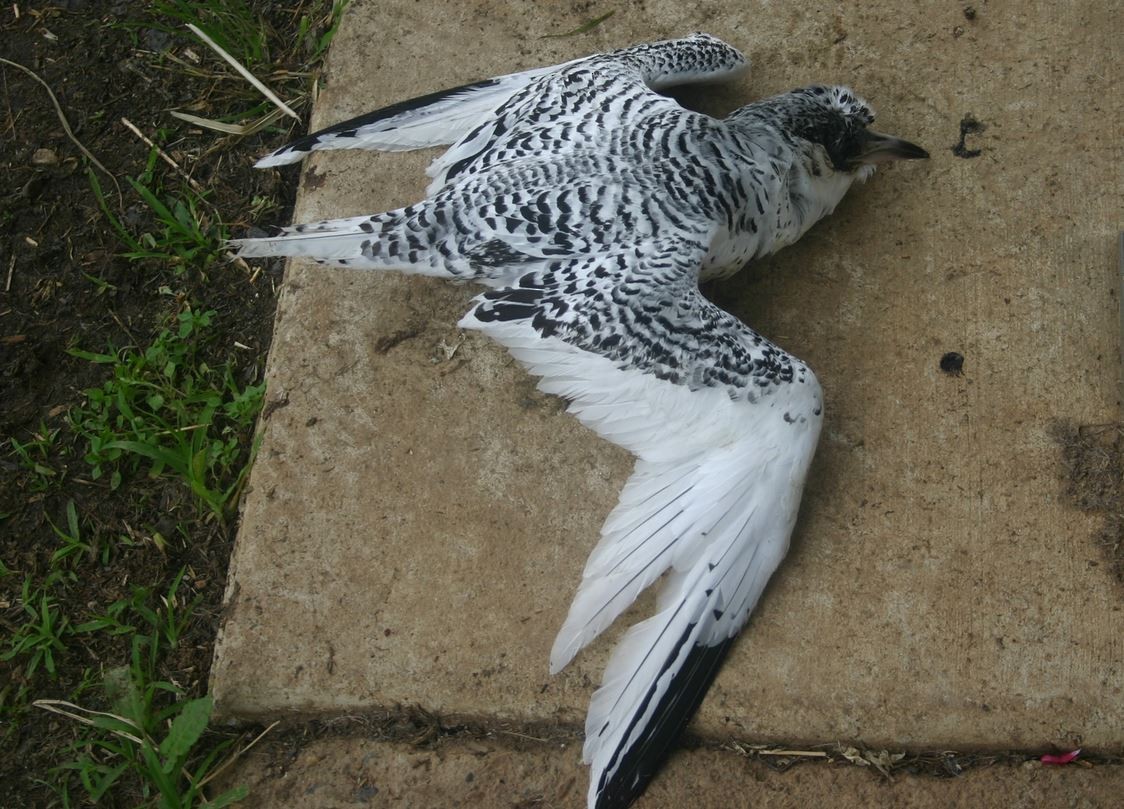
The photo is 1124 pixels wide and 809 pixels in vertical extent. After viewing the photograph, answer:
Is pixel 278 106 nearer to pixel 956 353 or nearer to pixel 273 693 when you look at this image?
pixel 273 693

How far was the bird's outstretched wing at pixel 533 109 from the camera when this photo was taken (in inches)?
96.7

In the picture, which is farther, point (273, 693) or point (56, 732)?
point (56, 732)

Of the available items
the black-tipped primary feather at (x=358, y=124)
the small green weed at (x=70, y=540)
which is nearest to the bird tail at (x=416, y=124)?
the black-tipped primary feather at (x=358, y=124)

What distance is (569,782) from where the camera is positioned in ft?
6.95

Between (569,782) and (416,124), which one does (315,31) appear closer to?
(416,124)

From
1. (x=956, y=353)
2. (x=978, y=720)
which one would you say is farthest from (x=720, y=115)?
(x=978, y=720)

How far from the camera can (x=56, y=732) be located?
7.93ft

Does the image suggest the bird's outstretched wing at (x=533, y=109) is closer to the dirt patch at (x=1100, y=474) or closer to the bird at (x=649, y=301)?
the bird at (x=649, y=301)

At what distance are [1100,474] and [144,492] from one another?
261 centimetres

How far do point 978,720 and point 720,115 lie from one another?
1845mm

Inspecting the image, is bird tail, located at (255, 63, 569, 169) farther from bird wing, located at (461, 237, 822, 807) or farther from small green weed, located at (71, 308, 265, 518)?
bird wing, located at (461, 237, 822, 807)

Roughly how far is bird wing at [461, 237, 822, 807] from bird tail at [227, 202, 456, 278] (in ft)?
0.88

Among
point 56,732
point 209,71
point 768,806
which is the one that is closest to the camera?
point 768,806

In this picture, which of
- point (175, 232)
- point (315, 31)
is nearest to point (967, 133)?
point (315, 31)
